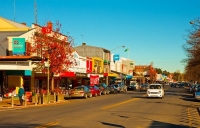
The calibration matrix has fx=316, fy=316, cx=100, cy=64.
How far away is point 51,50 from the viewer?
3372 cm

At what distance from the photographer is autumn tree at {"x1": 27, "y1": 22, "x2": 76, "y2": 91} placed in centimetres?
3341

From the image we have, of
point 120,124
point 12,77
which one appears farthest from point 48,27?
point 120,124

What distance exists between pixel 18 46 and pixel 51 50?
4.54 metres

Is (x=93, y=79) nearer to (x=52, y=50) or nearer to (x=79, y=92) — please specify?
(x=79, y=92)

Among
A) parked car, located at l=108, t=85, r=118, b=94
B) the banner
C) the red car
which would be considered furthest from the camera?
the banner

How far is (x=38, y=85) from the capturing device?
40.8 meters

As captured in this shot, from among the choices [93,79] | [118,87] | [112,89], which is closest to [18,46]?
[93,79]

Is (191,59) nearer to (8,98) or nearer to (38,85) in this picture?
(38,85)

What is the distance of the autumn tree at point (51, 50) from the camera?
110 ft

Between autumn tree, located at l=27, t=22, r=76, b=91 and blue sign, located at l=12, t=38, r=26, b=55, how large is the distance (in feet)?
2.15

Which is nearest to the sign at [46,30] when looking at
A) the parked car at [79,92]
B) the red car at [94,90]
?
the parked car at [79,92]

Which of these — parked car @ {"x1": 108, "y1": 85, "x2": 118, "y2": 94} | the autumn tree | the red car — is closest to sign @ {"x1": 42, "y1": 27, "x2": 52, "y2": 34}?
the autumn tree

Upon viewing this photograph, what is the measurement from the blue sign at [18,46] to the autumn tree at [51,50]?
25.8 inches

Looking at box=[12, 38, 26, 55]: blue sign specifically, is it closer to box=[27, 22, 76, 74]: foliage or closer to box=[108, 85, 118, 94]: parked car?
box=[27, 22, 76, 74]: foliage
